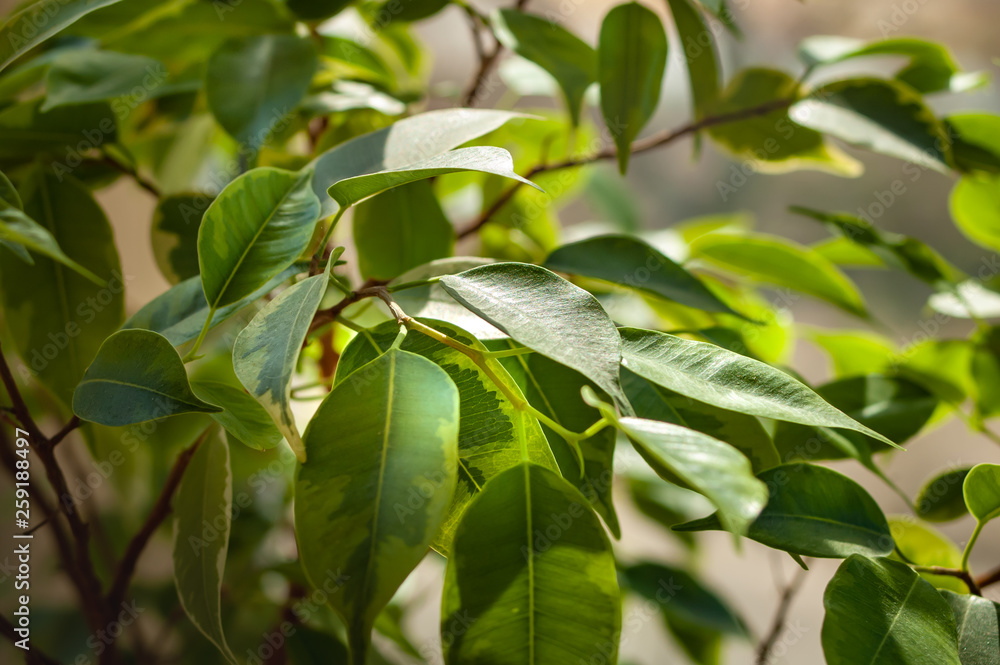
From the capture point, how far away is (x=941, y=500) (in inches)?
15.8

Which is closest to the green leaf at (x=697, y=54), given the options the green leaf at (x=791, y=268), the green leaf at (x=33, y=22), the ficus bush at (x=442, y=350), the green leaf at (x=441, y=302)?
the ficus bush at (x=442, y=350)

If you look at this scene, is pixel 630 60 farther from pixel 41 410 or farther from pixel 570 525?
pixel 41 410

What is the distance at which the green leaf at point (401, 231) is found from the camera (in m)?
0.41

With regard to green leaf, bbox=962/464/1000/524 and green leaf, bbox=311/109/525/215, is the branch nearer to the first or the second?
green leaf, bbox=311/109/525/215

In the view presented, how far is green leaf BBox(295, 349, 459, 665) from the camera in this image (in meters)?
0.20

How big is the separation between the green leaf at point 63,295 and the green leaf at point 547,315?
241 millimetres

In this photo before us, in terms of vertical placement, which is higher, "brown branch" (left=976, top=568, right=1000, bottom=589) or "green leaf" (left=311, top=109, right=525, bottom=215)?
"green leaf" (left=311, top=109, right=525, bottom=215)

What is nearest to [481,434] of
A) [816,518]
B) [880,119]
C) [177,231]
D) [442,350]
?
[442,350]

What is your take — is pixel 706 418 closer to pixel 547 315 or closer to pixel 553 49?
pixel 547 315

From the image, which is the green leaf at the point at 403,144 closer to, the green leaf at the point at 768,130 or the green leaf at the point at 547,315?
the green leaf at the point at 547,315

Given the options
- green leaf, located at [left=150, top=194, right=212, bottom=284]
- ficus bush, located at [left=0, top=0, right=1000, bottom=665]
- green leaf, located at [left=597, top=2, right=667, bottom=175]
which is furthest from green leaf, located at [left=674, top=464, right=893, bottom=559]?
green leaf, located at [left=150, top=194, right=212, bottom=284]

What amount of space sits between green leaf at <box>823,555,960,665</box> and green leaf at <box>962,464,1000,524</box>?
0.04m

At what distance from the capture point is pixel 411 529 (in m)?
0.20

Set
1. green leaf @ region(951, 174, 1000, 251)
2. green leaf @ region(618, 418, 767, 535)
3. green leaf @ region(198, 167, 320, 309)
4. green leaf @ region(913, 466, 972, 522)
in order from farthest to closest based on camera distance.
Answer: green leaf @ region(951, 174, 1000, 251) < green leaf @ region(913, 466, 972, 522) < green leaf @ region(198, 167, 320, 309) < green leaf @ region(618, 418, 767, 535)
